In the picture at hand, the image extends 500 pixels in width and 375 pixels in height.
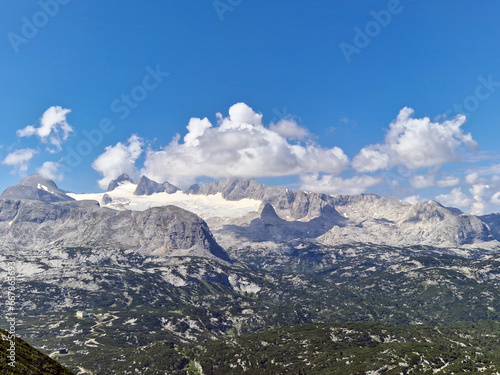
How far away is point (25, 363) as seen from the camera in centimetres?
9288

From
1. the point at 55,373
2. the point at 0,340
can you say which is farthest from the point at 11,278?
the point at 55,373

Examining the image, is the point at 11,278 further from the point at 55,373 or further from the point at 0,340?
the point at 55,373

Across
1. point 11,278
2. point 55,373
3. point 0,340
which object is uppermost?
point 11,278

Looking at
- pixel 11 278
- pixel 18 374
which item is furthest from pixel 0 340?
pixel 11 278

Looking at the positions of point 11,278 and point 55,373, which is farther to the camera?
point 11,278

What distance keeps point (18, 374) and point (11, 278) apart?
54879 millimetres

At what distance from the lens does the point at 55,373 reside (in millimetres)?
96250

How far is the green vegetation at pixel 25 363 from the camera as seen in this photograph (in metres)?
85.1

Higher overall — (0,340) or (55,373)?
(0,340)

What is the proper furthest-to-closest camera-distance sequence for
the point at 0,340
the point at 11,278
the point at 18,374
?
the point at 11,278
the point at 0,340
the point at 18,374

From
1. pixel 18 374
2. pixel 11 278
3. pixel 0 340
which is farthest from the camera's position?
pixel 11 278

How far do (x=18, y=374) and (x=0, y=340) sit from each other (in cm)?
1482

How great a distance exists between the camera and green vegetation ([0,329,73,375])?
279 feet

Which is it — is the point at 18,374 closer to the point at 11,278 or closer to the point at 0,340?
the point at 0,340
